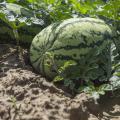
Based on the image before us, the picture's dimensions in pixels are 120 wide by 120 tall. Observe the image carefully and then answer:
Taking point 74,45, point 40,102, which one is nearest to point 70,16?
point 74,45

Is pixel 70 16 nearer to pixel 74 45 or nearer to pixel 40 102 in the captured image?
pixel 74 45

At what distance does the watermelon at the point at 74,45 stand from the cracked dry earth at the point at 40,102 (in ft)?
0.55

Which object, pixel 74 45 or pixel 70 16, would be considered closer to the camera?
pixel 74 45

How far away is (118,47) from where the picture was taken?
325 cm

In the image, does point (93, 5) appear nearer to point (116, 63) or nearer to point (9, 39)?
point (116, 63)

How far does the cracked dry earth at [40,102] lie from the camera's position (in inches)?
95.4

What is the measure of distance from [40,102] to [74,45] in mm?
705

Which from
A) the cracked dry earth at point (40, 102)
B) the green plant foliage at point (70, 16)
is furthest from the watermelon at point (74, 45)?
the cracked dry earth at point (40, 102)

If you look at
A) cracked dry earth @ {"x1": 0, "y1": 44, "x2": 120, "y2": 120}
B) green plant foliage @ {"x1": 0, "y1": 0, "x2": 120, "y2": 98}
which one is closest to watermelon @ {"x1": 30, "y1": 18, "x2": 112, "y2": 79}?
green plant foliage @ {"x1": 0, "y1": 0, "x2": 120, "y2": 98}

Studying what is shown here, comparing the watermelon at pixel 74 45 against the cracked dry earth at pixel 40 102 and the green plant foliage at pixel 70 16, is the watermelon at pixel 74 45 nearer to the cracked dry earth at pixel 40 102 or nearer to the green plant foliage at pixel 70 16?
the green plant foliage at pixel 70 16

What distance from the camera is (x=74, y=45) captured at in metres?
3.03

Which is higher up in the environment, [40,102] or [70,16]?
[70,16]

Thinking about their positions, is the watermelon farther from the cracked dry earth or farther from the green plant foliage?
the cracked dry earth

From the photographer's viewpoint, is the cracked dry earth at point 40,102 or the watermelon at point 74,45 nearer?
the cracked dry earth at point 40,102
